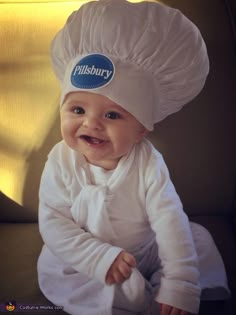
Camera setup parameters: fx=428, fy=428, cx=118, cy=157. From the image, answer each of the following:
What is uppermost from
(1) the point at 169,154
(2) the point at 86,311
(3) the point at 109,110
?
(3) the point at 109,110

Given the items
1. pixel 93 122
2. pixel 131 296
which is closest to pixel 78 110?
pixel 93 122

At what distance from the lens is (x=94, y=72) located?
1.68 feet

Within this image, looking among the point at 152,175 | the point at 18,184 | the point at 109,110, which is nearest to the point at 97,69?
the point at 109,110

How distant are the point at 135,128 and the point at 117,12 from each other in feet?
0.48

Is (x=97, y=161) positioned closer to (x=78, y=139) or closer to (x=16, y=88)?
(x=78, y=139)

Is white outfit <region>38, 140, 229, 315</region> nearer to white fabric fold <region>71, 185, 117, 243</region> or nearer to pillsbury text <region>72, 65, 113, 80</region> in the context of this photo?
white fabric fold <region>71, 185, 117, 243</region>

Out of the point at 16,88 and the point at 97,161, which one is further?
the point at 16,88

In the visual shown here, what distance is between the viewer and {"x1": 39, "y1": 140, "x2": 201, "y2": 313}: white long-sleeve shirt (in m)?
0.54

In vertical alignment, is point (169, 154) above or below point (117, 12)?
below

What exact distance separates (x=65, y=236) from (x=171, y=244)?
0.46 ft

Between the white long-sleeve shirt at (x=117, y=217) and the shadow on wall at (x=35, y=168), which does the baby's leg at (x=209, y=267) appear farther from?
the shadow on wall at (x=35, y=168)

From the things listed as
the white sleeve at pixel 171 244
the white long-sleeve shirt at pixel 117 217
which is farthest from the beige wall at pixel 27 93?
the white sleeve at pixel 171 244

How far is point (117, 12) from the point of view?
52 centimetres

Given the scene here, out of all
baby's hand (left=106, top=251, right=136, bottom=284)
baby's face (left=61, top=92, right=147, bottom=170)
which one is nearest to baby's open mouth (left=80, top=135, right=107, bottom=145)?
baby's face (left=61, top=92, right=147, bottom=170)
